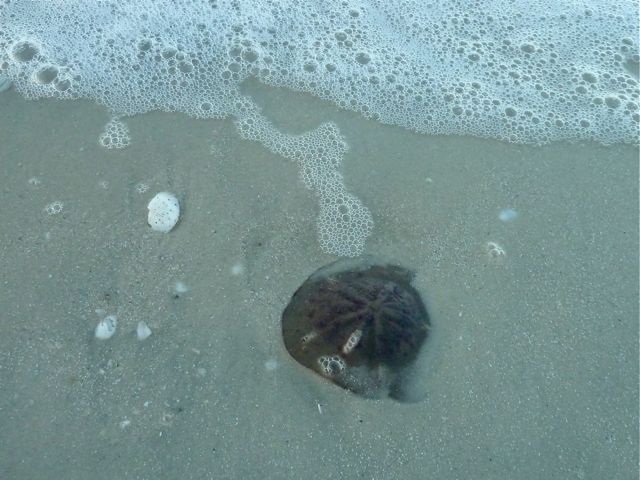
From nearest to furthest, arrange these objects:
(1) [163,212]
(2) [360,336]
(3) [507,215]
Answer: (2) [360,336] < (1) [163,212] < (3) [507,215]

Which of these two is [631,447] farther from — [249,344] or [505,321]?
[249,344]

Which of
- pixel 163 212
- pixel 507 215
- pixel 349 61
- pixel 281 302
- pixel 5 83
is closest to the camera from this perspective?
pixel 281 302

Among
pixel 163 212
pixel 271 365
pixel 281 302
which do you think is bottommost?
pixel 271 365

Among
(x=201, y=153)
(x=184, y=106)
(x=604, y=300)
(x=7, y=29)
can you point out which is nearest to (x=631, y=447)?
(x=604, y=300)

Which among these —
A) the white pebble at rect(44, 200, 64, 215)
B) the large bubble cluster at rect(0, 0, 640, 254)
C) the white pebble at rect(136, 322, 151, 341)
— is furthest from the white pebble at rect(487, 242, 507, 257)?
the white pebble at rect(44, 200, 64, 215)

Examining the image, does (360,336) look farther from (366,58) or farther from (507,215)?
(366,58)

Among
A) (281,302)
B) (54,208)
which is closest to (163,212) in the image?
(54,208)

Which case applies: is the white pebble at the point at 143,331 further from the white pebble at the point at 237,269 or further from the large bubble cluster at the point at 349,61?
the large bubble cluster at the point at 349,61

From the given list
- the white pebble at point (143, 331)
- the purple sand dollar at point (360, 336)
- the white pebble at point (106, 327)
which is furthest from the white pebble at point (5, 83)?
the purple sand dollar at point (360, 336)
